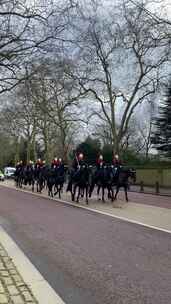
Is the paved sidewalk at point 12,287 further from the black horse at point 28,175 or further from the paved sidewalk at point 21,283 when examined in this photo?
the black horse at point 28,175

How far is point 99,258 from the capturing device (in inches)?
379

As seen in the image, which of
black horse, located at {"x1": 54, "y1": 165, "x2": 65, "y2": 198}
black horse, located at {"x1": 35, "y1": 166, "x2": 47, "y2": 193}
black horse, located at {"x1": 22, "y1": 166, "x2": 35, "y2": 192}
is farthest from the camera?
black horse, located at {"x1": 22, "y1": 166, "x2": 35, "y2": 192}

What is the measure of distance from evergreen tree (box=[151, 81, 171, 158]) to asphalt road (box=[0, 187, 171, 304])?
5011 centimetres

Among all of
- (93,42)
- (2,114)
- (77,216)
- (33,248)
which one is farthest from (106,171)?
(2,114)

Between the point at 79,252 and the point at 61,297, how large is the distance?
3400 millimetres

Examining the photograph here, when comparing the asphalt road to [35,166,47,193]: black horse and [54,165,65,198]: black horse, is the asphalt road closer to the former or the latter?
[54,165,65,198]: black horse

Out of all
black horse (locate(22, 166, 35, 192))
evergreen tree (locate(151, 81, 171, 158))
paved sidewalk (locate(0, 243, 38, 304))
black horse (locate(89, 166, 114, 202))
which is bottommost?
paved sidewalk (locate(0, 243, 38, 304))

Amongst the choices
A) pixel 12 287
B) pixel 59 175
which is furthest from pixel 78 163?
pixel 12 287

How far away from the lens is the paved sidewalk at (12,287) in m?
6.64

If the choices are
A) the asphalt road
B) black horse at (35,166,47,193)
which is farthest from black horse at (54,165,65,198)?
the asphalt road

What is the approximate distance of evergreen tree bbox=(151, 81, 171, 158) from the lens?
6569 cm

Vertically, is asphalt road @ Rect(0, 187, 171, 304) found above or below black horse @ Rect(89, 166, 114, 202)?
below

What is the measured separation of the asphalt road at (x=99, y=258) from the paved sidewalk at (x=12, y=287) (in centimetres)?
42

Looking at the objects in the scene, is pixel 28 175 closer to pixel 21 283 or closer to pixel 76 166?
pixel 76 166
